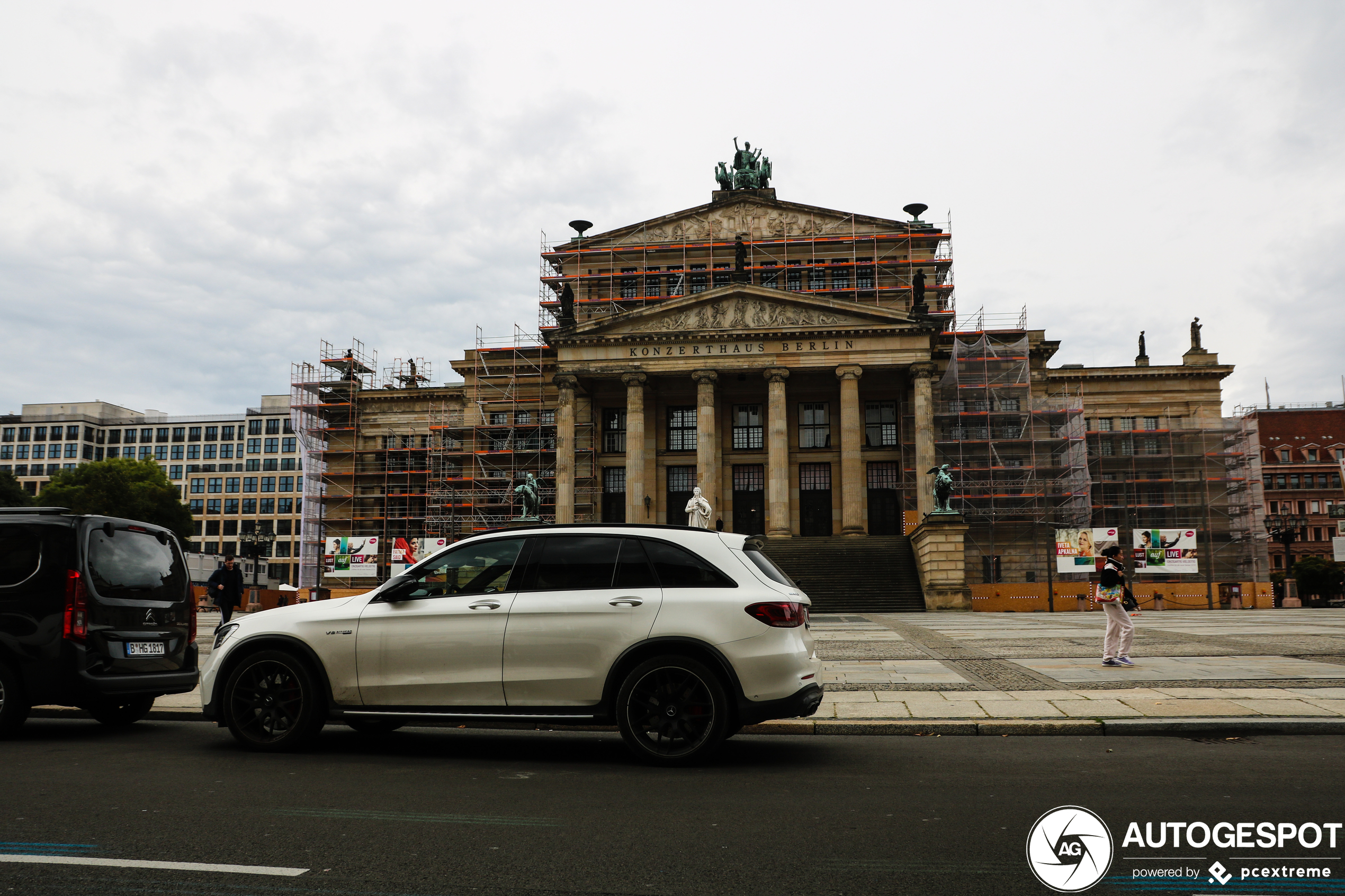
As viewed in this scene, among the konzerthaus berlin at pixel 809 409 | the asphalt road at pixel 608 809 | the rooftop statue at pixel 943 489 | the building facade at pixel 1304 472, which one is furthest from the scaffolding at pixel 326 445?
the building facade at pixel 1304 472

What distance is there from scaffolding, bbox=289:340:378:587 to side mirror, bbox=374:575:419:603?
5147 cm

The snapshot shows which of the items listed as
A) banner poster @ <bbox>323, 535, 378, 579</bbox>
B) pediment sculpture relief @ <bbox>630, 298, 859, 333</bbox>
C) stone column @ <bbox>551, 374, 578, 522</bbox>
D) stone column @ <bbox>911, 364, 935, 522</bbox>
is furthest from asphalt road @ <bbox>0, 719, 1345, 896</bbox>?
pediment sculpture relief @ <bbox>630, 298, 859, 333</bbox>

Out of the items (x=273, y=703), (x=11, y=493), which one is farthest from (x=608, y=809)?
(x=11, y=493)

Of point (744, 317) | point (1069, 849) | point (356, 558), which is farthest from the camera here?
point (744, 317)

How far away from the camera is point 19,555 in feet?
29.7

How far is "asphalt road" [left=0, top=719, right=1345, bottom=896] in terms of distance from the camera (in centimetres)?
454

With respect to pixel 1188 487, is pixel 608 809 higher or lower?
lower

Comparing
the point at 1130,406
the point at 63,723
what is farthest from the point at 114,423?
the point at 63,723

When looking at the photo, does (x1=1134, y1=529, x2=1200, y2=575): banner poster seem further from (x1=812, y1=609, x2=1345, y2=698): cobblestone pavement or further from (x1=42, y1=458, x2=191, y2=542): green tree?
(x1=42, y1=458, x2=191, y2=542): green tree

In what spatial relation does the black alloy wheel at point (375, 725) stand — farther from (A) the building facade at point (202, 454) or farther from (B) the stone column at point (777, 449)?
(A) the building facade at point (202, 454)

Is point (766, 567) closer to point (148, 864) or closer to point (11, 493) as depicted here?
point (148, 864)

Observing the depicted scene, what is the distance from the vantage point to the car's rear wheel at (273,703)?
26.1 feet

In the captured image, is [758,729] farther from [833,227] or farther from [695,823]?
[833,227]

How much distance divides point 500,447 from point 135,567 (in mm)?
44688
